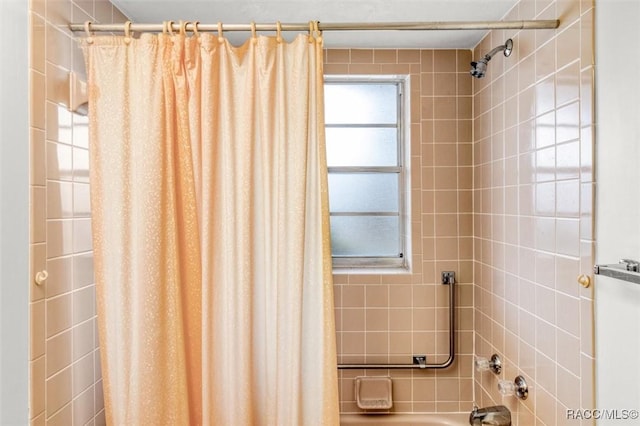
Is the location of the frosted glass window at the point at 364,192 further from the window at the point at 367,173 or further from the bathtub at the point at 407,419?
the bathtub at the point at 407,419

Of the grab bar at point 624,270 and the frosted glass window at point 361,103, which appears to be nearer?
the grab bar at point 624,270

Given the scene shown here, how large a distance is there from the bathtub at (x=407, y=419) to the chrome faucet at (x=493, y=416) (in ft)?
1.24

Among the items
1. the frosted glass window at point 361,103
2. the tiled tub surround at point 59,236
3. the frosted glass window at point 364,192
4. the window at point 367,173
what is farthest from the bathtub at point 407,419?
the frosted glass window at point 361,103

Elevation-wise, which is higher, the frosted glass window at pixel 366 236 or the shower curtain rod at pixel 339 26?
the shower curtain rod at pixel 339 26

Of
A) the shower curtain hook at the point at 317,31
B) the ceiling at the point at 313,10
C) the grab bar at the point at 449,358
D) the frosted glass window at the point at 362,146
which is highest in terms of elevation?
the ceiling at the point at 313,10

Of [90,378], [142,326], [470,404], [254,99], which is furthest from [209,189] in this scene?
[470,404]

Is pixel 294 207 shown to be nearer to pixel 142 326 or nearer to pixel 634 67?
pixel 142 326

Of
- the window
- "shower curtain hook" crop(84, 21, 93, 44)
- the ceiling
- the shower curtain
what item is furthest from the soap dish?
"shower curtain hook" crop(84, 21, 93, 44)

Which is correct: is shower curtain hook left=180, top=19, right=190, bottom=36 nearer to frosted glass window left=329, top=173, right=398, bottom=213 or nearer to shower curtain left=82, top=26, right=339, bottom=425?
A: shower curtain left=82, top=26, right=339, bottom=425

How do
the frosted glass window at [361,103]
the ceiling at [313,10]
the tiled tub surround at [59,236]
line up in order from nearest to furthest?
1. the tiled tub surround at [59,236]
2. the ceiling at [313,10]
3. the frosted glass window at [361,103]

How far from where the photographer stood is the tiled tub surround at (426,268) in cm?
204

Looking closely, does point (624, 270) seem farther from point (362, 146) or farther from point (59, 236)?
point (59, 236)

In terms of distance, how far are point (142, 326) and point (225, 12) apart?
1.30 meters

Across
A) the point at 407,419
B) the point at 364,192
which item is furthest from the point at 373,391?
the point at 364,192
